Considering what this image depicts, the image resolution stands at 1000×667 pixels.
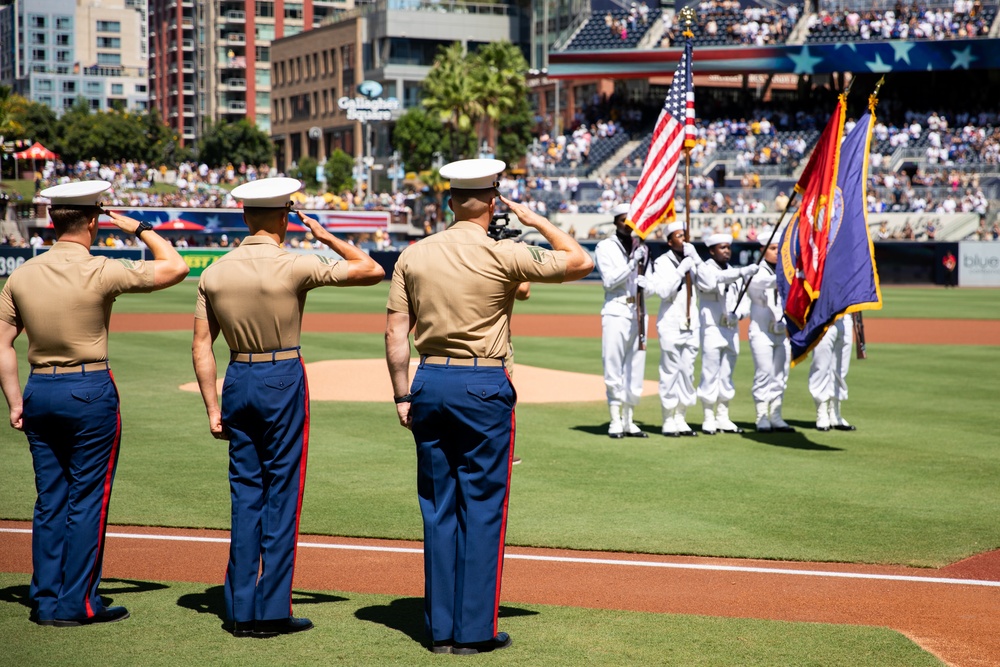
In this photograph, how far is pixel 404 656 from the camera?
540cm

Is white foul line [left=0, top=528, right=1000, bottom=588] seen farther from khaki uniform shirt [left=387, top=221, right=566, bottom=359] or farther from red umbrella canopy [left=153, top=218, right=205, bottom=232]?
red umbrella canopy [left=153, top=218, right=205, bottom=232]

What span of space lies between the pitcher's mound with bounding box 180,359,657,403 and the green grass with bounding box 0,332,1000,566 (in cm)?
64

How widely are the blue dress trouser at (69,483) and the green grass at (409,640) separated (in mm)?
186

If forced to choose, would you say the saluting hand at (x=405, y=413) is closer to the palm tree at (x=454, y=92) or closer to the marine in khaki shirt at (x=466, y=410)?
the marine in khaki shirt at (x=466, y=410)

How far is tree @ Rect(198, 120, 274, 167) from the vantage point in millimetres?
100750

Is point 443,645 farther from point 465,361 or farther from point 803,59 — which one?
point 803,59

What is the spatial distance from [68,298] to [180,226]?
4285cm

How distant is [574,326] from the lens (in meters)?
26.7

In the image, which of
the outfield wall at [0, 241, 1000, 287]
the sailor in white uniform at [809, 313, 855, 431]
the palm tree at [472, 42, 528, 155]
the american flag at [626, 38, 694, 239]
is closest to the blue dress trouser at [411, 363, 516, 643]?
the american flag at [626, 38, 694, 239]

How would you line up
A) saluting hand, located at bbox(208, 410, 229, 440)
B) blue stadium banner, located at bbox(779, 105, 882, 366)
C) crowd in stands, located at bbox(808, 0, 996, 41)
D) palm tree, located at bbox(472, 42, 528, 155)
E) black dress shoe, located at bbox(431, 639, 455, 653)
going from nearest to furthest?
black dress shoe, located at bbox(431, 639, 455, 653) < saluting hand, located at bbox(208, 410, 229, 440) < blue stadium banner, located at bbox(779, 105, 882, 366) < crowd in stands, located at bbox(808, 0, 996, 41) < palm tree, located at bbox(472, 42, 528, 155)

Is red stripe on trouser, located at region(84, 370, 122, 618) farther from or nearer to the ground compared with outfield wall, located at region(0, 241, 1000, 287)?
farther from the ground

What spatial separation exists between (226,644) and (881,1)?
53.6 metres

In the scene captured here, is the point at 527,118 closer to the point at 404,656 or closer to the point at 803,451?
the point at 803,451

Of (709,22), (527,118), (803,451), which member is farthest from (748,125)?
(803,451)
